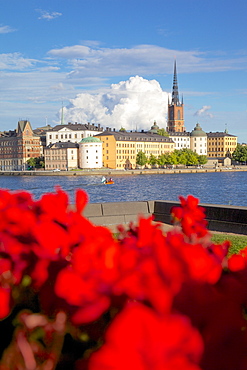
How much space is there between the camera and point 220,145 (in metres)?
165

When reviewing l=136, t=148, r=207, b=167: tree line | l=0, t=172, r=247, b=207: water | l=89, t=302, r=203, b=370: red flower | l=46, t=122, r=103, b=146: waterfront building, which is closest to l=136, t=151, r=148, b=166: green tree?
l=136, t=148, r=207, b=167: tree line

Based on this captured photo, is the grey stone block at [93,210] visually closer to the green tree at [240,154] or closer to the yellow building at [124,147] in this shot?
the yellow building at [124,147]

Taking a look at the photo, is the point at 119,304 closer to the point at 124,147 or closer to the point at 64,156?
the point at 64,156

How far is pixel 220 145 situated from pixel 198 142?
9.67m

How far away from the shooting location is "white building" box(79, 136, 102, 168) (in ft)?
415

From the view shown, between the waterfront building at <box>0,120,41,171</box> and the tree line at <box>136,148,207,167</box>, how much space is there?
34.5m

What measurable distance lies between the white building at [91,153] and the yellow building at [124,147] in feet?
14.7

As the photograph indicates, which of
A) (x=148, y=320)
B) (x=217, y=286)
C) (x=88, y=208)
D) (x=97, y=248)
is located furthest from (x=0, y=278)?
(x=88, y=208)

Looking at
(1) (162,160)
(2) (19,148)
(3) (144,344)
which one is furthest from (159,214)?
(2) (19,148)

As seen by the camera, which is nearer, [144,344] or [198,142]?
[144,344]

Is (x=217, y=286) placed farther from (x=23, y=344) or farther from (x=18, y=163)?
(x=18, y=163)

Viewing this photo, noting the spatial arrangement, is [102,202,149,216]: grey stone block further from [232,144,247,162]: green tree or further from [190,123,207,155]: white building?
[190,123,207,155]: white building

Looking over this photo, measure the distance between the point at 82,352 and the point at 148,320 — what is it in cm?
39

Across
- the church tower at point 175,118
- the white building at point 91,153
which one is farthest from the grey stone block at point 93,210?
the church tower at point 175,118
